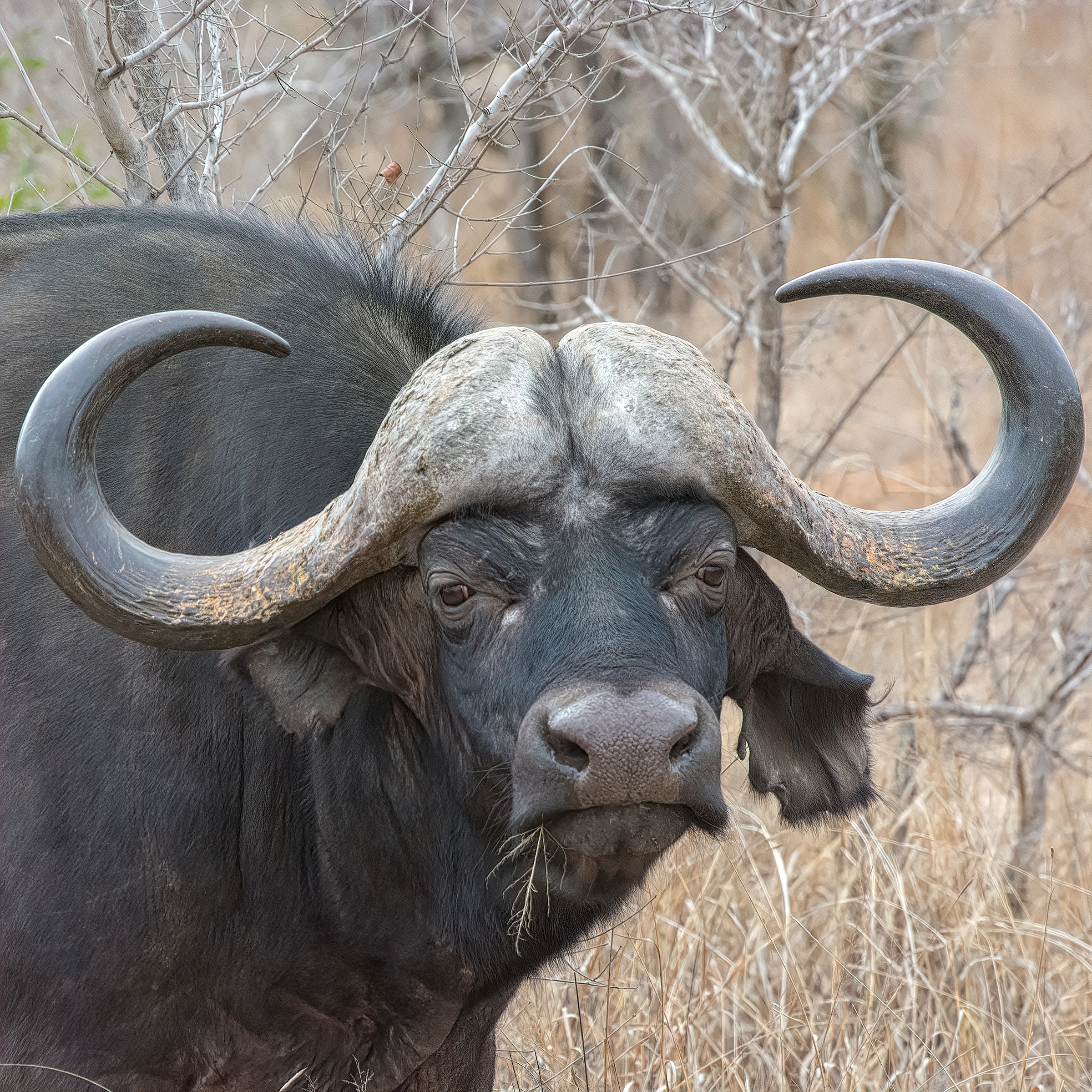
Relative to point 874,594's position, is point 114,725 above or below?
below

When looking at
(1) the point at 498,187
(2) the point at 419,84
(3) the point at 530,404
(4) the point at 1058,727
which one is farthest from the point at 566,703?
(1) the point at 498,187

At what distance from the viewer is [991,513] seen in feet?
9.22

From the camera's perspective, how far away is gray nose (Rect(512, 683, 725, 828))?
7.39 ft

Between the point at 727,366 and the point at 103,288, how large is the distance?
8.10 feet

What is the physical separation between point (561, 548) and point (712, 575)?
1.13ft

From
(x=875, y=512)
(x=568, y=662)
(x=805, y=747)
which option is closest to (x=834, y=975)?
(x=805, y=747)

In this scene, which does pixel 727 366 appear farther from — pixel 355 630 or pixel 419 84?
pixel 355 630

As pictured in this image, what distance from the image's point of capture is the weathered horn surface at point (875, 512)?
2586 millimetres

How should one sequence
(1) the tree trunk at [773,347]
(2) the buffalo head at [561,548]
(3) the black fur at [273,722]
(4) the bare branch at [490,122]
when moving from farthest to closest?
1. (1) the tree trunk at [773,347]
2. (4) the bare branch at [490,122]
3. (3) the black fur at [273,722]
4. (2) the buffalo head at [561,548]

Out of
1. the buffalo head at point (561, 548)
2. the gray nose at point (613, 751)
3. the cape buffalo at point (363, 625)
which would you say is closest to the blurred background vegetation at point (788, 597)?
the cape buffalo at point (363, 625)

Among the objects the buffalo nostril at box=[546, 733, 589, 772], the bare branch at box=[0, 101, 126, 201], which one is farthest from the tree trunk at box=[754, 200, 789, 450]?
the buffalo nostril at box=[546, 733, 589, 772]

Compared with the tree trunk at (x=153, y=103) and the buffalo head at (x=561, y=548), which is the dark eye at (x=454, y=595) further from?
the tree trunk at (x=153, y=103)

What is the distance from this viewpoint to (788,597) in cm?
587

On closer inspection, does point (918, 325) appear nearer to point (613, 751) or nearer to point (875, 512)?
point (875, 512)
